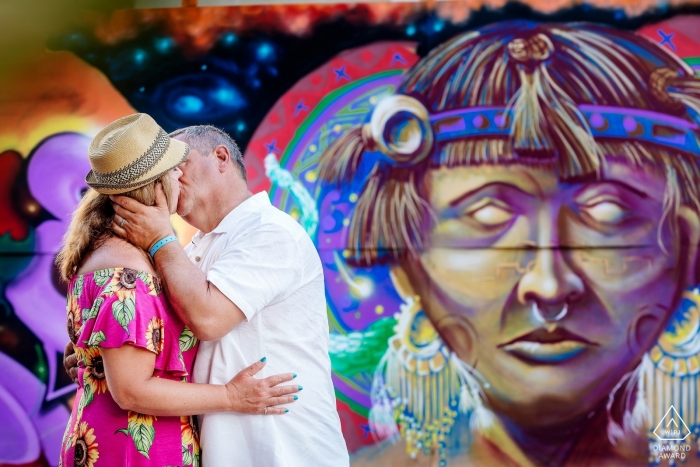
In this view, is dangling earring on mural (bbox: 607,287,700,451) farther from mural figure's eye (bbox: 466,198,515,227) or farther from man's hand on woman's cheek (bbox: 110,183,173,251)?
man's hand on woman's cheek (bbox: 110,183,173,251)

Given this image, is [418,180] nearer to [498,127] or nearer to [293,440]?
[498,127]

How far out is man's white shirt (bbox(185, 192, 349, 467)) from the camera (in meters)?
2.18

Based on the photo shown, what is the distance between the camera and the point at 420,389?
4.57 metres

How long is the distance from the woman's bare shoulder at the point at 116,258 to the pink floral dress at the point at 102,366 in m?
0.02

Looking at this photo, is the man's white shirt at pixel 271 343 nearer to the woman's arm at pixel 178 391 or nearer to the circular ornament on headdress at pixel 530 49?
the woman's arm at pixel 178 391

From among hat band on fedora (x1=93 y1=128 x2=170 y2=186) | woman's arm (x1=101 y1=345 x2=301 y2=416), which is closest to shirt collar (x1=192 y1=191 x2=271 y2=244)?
hat band on fedora (x1=93 y1=128 x2=170 y2=186)

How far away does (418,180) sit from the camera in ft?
15.3

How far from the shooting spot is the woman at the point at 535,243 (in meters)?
4.54

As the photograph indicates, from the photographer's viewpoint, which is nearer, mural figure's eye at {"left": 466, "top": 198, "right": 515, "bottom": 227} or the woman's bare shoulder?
the woman's bare shoulder

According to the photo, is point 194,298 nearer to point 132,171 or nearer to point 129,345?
point 129,345

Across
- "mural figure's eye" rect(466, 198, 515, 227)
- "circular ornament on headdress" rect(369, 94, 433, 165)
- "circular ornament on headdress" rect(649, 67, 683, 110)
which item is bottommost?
"mural figure's eye" rect(466, 198, 515, 227)

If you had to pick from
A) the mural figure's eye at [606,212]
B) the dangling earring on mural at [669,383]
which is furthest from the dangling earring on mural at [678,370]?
the mural figure's eye at [606,212]

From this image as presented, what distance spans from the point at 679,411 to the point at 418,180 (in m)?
2.11

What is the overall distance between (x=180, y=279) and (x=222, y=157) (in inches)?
24.7
